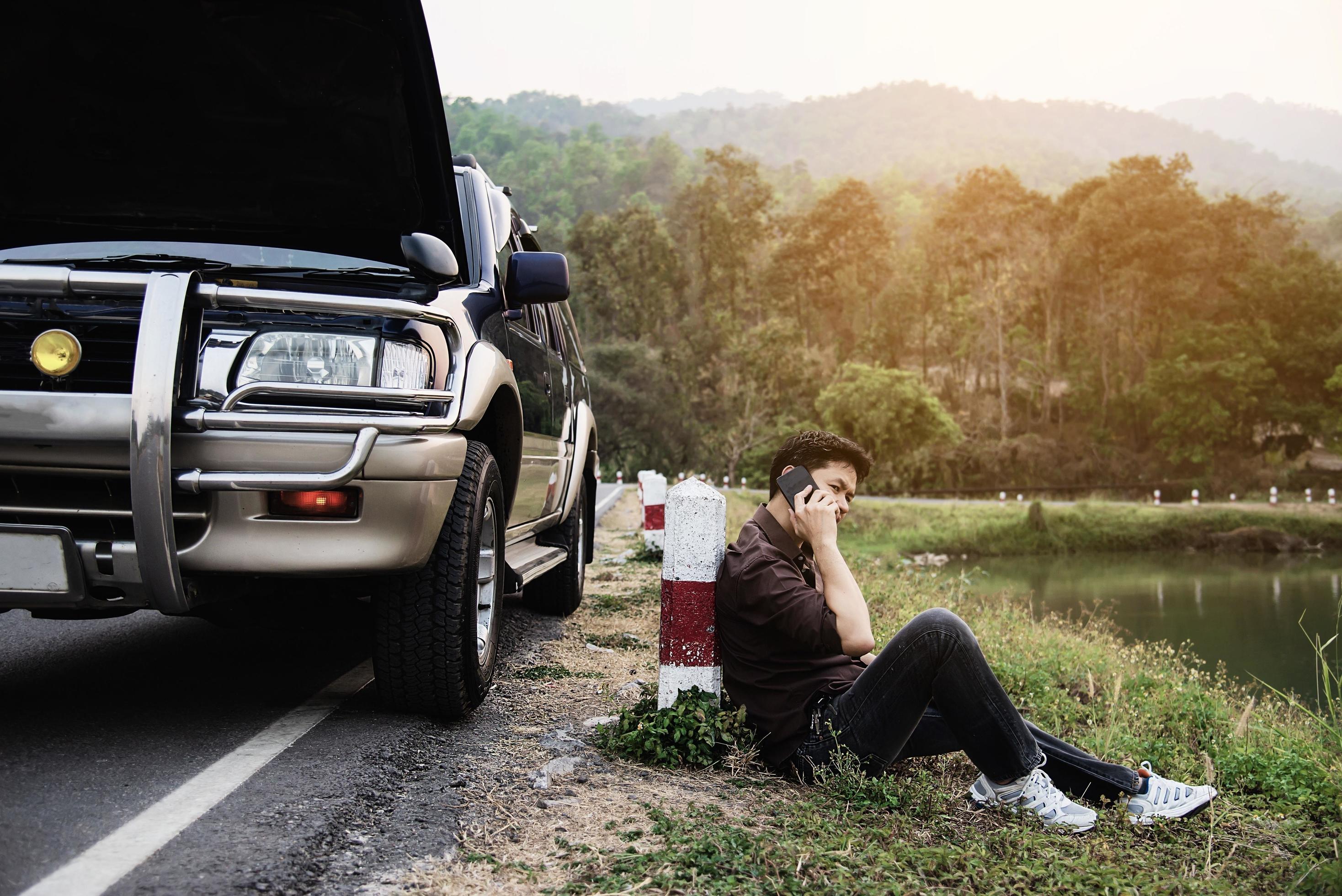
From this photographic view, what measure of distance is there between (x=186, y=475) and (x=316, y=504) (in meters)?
0.39

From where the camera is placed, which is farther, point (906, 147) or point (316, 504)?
point (906, 147)

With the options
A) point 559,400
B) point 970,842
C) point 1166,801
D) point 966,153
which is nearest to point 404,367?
point 970,842

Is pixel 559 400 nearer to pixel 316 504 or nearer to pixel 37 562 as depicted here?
pixel 316 504

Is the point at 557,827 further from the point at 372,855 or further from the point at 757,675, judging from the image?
the point at 757,675

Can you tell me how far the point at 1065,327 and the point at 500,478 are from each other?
60.7 meters

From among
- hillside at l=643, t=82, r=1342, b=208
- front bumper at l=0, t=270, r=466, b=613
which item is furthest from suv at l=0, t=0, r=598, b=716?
→ hillside at l=643, t=82, r=1342, b=208

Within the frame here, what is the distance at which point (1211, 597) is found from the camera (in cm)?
2450

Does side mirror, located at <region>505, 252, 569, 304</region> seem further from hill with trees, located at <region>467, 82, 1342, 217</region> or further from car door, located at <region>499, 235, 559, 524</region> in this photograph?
hill with trees, located at <region>467, 82, 1342, 217</region>

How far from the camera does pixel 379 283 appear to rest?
390 centimetres

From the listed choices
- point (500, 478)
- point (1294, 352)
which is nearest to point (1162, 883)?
point (500, 478)

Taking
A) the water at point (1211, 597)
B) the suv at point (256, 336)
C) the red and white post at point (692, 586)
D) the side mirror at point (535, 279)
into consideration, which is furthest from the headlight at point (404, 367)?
the water at point (1211, 597)

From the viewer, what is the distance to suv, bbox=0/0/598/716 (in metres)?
3.14

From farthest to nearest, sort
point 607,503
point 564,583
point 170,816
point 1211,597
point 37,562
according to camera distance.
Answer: point 1211,597 < point 607,503 < point 564,583 < point 37,562 < point 170,816

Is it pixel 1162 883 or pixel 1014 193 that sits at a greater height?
pixel 1014 193
